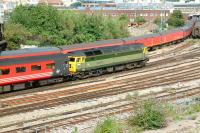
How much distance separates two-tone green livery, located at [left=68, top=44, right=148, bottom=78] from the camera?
1415 inches

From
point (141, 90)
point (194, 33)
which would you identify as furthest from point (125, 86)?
point (194, 33)

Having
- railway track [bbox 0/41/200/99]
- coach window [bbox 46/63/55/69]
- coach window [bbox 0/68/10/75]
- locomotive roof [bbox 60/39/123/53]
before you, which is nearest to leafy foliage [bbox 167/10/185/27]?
railway track [bbox 0/41/200/99]

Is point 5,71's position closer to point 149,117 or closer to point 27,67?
point 27,67

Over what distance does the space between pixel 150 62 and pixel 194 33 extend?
26778 millimetres

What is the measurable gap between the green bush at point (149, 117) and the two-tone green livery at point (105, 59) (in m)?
15.5

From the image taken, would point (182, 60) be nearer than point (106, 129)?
No

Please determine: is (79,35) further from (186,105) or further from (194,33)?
(186,105)

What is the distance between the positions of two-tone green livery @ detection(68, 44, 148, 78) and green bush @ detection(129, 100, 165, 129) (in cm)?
1553

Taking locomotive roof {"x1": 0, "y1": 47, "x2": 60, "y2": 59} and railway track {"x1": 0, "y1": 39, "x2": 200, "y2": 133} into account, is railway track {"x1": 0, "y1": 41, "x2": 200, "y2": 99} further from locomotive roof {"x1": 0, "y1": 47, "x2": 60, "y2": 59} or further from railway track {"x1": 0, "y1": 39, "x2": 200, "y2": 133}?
locomotive roof {"x1": 0, "y1": 47, "x2": 60, "y2": 59}

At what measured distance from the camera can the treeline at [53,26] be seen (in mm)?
61088

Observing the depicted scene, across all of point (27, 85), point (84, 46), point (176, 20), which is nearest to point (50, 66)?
point (27, 85)

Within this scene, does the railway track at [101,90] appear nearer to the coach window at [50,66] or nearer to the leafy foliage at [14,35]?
the coach window at [50,66]

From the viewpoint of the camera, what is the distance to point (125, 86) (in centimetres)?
3366

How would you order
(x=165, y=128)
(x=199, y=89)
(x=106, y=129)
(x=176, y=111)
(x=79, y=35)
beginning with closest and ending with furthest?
(x=106, y=129)
(x=165, y=128)
(x=176, y=111)
(x=199, y=89)
(x=79, y=35)
